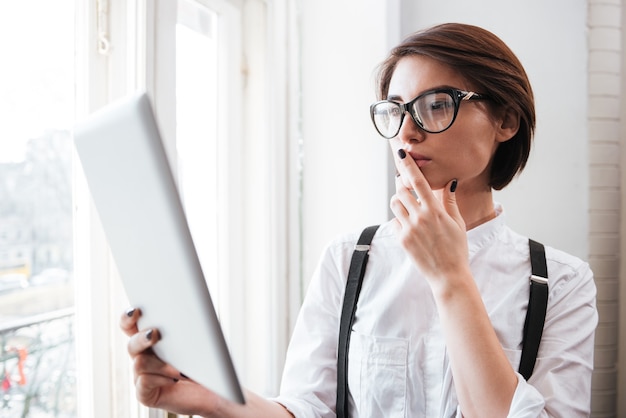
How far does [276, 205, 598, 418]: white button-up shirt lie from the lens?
92 centimetres

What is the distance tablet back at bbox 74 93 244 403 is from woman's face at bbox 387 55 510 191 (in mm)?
571

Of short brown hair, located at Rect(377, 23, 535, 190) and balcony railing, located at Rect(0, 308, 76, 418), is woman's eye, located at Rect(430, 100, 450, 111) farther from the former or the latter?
balcony railing, located at Rect(0, 308, 76, 418)

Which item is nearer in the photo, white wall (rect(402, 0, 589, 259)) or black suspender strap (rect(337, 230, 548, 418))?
black suspender strap (rect(337, 230, 548, 418))

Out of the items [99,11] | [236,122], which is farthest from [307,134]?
[99,11]

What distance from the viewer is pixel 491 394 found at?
2.68ft

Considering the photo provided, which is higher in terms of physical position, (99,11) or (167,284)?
(99,11)

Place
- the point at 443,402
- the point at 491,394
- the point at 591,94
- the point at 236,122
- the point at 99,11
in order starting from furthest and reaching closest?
the point at 236,122 < the point at 591,94 < the point at 99,11 < the point at 443,402 < the point at 491,394

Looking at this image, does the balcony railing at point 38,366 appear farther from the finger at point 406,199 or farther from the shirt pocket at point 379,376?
the finger at point 406,199

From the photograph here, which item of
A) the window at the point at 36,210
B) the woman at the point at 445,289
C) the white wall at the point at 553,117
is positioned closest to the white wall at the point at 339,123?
the white wall at the point at 553,117

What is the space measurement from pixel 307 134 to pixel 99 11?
0.90 meters

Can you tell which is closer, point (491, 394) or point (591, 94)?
point (491, 394)

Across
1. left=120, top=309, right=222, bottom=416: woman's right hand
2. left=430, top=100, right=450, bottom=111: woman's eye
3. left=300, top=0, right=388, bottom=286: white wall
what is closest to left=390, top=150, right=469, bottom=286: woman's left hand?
left=430, top=100, right=450, bottom=111: woman's eye

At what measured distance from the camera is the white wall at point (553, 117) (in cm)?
150

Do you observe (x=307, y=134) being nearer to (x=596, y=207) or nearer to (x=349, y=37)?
(x=349, y=37)
